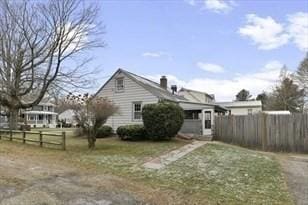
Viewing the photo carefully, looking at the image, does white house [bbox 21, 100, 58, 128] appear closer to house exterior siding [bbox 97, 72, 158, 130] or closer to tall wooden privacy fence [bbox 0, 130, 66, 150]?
house exterior siding [bbox 97, 72, 158, 130]

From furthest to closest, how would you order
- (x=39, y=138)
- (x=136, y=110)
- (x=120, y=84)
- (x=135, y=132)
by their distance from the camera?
1. (x=120, y=84)
2. (x=136, y=110)
3. (x=135, y=132)
4. (x=39, y=138)

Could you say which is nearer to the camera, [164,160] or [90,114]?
[164,160]

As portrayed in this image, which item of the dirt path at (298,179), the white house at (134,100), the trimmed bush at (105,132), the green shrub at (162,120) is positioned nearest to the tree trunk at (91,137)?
the green shrub at (162,120)

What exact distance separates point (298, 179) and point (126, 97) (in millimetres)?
17766

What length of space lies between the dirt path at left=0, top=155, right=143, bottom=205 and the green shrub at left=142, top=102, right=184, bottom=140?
1101 centimetres

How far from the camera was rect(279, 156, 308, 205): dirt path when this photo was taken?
8.81 m

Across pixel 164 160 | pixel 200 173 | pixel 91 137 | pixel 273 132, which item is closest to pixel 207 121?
pixel 273 132

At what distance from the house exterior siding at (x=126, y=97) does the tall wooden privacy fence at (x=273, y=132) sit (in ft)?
23.1

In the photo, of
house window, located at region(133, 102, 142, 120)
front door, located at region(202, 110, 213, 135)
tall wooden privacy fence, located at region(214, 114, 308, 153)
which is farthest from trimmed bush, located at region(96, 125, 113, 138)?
tall wooden privacy fence, located at region(214, 114, 308, 153)

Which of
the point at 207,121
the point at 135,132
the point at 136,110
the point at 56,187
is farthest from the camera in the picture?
the point at 207,121

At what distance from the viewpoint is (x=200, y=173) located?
11.4 metres

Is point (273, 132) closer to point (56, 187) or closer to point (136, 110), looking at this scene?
point (136, 110)

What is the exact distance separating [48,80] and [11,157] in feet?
49.6

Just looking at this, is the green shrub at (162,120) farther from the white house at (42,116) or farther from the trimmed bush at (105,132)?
the white house at (42,116)
